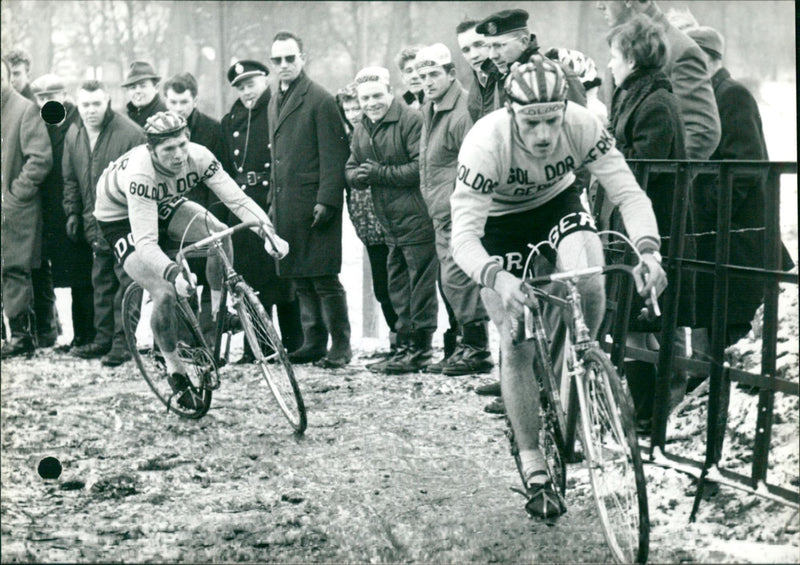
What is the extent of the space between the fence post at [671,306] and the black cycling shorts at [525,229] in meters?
→ 0.39

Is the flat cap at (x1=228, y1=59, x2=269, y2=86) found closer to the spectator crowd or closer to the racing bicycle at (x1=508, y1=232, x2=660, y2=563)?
the spectator crowd

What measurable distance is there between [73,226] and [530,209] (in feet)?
7.67

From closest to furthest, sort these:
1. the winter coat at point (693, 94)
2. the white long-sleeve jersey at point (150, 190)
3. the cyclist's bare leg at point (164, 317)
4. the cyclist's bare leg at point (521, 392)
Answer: the cyclist's bare leg at point (521, 392) → the winter coat at point (693, 94) → the white long-sleeve jersey at point (150, 190) → the cyclist's bare leg at point (164, 317)

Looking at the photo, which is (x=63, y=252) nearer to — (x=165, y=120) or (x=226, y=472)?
(x=165, y=120)

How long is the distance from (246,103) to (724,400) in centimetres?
397

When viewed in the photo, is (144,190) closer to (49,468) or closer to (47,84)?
(47,84)

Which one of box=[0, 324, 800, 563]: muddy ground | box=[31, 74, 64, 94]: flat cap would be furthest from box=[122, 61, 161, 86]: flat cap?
box=[0, 324, 800, 563]: muddy ground

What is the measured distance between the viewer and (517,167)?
4887mm

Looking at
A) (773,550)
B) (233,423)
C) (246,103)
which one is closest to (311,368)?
(233,423)

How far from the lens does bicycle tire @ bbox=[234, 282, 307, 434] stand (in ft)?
20.6

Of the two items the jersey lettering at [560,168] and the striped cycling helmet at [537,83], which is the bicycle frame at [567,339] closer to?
the jersey lettering at [560,168]

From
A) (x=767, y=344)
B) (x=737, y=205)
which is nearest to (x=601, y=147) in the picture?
(x=737, y=205)

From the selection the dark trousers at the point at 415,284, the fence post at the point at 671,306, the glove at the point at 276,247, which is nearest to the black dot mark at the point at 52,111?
the glove at the point at 276,247

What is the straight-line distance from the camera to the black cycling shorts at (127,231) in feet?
20.7
